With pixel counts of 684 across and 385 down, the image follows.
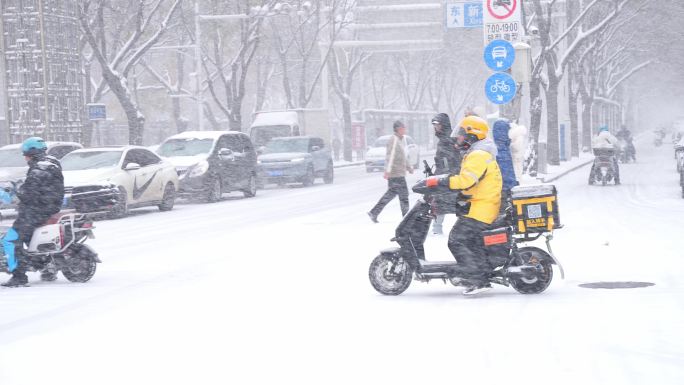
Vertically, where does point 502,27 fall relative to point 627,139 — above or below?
above

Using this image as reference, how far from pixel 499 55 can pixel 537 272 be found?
11.4 metres

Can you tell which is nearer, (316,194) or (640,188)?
(640,188)

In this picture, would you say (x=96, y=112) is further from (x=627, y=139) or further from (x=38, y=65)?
(x=627, y=139)

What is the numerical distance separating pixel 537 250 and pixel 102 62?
81.0 ft

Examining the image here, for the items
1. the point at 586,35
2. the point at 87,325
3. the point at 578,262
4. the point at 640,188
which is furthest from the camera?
the point at 586,35

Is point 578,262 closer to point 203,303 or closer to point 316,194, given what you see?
point 203,303

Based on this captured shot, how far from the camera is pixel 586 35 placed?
40.3m

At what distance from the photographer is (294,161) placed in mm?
34969

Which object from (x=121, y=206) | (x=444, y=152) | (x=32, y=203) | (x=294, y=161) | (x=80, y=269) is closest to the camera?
(x=32, y=203)

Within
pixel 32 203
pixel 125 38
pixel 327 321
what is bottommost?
pixel 327 321

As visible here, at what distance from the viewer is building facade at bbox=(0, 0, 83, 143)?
3192 cm

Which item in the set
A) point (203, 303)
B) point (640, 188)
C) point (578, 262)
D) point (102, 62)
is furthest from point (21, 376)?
point (102, 62)

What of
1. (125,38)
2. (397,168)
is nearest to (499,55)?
(397,168)

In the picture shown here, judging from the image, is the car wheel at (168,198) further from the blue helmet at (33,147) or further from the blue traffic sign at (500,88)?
the blue helmet at (33,147)
